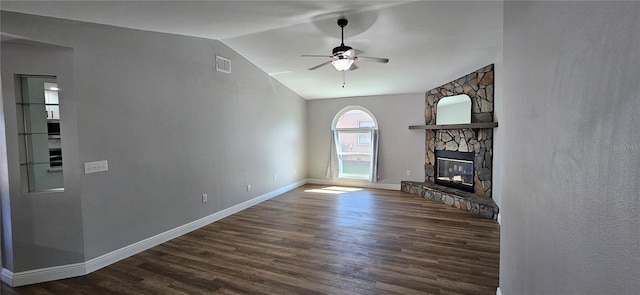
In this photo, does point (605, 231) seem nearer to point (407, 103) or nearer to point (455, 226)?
point (455, 226)

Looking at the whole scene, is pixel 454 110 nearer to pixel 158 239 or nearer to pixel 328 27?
pixel 328 27

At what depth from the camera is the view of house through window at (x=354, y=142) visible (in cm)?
699

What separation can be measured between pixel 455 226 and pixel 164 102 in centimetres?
448

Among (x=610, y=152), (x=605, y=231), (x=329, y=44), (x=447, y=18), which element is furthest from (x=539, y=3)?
(x=329, y=44)

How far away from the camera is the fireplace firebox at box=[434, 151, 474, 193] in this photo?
Result: 5359 mm

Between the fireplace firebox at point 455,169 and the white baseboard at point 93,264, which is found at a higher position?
the fireplace firebox at point 455,169

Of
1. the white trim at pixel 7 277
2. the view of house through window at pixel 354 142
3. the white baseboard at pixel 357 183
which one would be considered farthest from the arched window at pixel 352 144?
the white trim at pixel 7 277

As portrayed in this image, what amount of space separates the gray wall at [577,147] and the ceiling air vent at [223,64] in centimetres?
390

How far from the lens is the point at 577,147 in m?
0.97

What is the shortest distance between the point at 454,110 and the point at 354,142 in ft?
8.40

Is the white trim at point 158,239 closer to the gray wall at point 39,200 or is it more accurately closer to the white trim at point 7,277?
the gray wall at point 39,200

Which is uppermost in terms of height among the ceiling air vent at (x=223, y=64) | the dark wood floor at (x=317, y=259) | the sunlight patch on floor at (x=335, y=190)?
the ceiling air vent at (x=223, y=64)

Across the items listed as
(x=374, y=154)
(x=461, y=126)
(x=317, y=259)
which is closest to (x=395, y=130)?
(x=374, y=154)

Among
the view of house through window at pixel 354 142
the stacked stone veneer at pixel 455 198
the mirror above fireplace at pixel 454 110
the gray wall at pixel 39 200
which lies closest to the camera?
the gray wall at pixel 39 200
